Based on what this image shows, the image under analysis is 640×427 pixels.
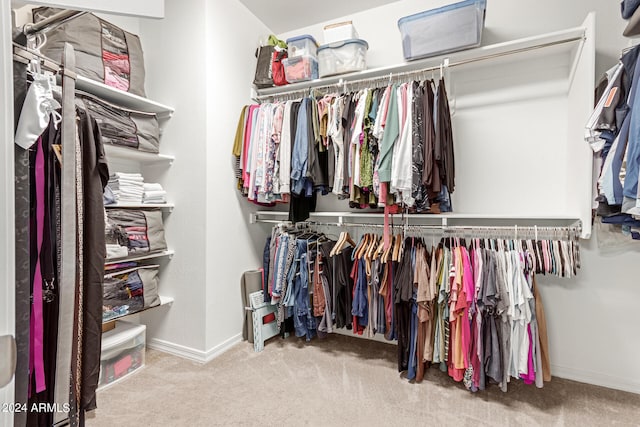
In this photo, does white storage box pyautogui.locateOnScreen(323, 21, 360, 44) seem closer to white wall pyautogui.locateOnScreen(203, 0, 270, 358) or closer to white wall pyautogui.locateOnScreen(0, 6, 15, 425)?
white wall pyautogui.locateOnScreen(203, 0, 270, 358)

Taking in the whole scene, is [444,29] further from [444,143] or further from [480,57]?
[444,143]

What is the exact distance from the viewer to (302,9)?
8.34 feet

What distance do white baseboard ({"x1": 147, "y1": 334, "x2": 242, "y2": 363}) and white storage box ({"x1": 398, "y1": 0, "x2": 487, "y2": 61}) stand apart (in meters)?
2.41

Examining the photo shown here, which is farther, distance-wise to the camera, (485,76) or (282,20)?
(282,20)

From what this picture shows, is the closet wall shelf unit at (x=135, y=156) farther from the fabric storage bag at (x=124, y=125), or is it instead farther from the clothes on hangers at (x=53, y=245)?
the clothes on hangers at (x=53, y=245)

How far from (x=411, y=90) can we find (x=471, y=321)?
1.44 meters

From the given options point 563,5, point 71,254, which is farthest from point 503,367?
point 563,5

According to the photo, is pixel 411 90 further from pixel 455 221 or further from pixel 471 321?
pixel 471 321

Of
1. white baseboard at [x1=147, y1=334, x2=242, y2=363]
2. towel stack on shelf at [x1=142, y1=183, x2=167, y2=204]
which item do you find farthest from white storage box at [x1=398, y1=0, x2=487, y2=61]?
white baseboard at [x1=147, y1=334, x2=242, y2=363]

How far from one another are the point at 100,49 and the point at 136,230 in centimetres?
111

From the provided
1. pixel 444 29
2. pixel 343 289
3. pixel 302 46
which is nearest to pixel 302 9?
pixel 302 46

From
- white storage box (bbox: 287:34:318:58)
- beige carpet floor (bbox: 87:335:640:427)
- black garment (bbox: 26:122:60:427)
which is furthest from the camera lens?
white storage box (bbox: 287:34:318:58)

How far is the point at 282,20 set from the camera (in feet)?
8.82

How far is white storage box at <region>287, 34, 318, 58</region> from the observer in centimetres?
236
